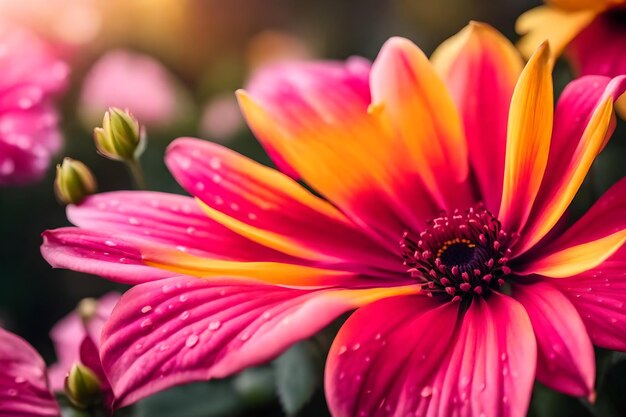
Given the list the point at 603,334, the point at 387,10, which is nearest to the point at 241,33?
the point at 387,10

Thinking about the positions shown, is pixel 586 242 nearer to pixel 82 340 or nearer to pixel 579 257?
pixel 579 257

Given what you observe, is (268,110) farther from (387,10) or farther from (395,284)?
(387,10)

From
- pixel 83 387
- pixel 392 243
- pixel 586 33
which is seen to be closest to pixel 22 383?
pixel 83 387

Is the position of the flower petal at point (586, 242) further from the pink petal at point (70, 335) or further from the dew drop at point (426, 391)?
the pink petal at point (70, 335)

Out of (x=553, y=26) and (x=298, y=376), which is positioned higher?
(x=553, y=26)

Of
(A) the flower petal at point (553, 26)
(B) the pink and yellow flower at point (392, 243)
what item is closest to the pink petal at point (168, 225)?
(B) the pink and yellow flower at point (392, 243)

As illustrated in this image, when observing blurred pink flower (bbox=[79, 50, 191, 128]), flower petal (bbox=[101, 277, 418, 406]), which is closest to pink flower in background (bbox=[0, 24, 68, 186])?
blurred pink flower (bbox=[79, 50, 191, 128])

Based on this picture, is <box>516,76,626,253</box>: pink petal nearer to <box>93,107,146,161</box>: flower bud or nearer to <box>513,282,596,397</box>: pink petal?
<box>513,282,596,397</box>: pink petal
